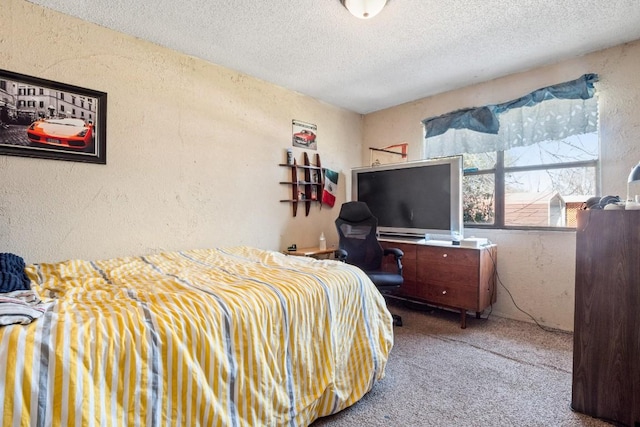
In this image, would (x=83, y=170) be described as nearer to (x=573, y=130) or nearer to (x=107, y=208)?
(x=107, y=208)

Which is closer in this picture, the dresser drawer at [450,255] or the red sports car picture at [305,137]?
the dresser drawer at [450,255]

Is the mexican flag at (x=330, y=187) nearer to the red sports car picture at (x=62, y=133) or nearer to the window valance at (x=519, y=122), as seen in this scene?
the window valance at (x=519, y=122)

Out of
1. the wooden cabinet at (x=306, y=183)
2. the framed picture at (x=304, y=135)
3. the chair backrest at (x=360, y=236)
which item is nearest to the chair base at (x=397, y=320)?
the chair backrest at (x=360, y=236)

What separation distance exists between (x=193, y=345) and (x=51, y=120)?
6.42ft

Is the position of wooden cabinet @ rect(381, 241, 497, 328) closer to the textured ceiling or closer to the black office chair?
the black office chair

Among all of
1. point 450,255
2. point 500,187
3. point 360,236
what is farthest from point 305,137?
point 500,187

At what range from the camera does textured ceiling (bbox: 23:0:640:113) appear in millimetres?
2051

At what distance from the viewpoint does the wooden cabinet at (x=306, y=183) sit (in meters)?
3.51

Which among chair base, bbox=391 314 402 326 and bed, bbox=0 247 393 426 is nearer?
bed, bbox=0 247 393 426

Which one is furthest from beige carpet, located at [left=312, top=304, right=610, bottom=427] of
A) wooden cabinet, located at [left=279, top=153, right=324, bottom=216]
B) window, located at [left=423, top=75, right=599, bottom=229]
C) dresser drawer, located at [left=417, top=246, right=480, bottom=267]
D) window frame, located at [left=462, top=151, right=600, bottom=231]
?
wooden cabinet, located at [left=279, top=153, right=324, bottom=216]

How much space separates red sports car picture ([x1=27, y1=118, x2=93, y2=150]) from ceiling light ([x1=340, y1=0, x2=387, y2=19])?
6.46ft

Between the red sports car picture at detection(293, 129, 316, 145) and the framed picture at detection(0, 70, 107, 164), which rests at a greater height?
the red sports car picture at detection(293, 129, 316, 145)

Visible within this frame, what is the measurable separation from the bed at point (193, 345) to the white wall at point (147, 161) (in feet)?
1.40

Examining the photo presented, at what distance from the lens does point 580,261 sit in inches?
65.7
